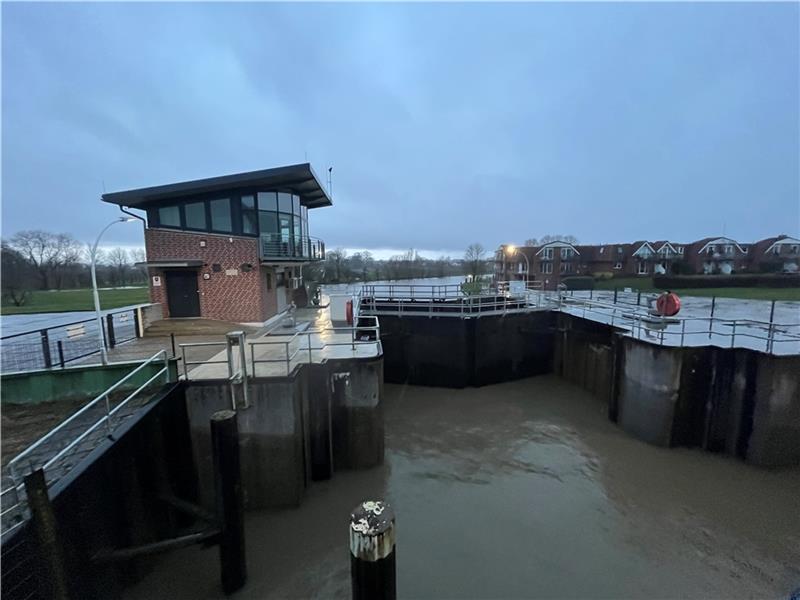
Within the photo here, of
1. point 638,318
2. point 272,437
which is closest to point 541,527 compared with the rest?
point 272,437

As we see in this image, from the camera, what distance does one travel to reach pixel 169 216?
49.2 feet

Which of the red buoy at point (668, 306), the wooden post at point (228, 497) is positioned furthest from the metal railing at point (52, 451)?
the red buoy at point (668, 306)

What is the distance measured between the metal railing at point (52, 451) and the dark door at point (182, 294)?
26.4 ft

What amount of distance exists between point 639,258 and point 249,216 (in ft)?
197

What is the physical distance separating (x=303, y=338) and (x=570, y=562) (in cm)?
861

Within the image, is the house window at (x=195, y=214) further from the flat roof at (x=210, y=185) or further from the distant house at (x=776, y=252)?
the distant house at (x=776, y=252)

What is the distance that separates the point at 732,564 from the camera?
6500mm

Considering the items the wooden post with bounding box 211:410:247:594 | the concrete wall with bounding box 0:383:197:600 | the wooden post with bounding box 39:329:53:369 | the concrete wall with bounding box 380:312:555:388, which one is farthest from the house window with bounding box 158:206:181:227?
the wooden post with bounding box 211:410:247:594

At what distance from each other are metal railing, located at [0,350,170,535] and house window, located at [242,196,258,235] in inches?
341

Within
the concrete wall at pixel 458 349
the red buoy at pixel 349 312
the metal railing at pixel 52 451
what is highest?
the red buoy at pixel 349 312

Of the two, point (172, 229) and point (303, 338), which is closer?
point (303, 338)

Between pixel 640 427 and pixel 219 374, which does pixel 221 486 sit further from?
pixel 640 427

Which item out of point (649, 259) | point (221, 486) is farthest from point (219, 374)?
point (649, 259)

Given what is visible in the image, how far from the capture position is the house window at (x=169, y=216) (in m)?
14.9
